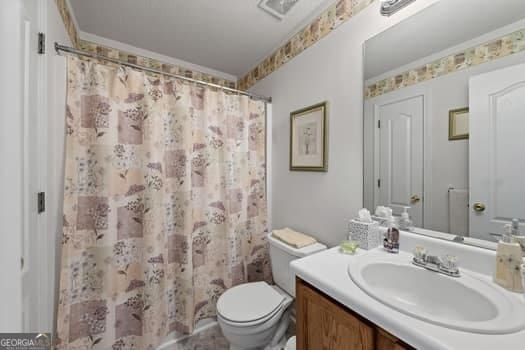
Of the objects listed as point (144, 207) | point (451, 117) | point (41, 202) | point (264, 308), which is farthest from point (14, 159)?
point (451, 117)

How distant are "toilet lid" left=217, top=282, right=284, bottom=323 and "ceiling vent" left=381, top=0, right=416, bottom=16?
1679 mm

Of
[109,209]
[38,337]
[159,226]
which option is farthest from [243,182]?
[38,337]

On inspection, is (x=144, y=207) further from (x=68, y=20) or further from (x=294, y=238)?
(x=68, y=20)

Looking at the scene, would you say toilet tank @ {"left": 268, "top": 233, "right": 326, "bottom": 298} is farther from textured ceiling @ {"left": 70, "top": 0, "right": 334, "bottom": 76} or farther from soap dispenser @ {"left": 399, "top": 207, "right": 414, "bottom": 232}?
textured ceiling @ {"left": 70, "top": 0, "right": 334, "bottom": 76}

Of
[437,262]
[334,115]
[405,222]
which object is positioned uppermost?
[334,115]

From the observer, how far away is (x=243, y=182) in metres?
1.78

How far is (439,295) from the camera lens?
2.53 ft

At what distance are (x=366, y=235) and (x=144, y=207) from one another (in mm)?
1301

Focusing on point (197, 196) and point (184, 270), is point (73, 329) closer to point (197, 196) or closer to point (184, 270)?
point (184, 270)

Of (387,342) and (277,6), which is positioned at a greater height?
(277,6)

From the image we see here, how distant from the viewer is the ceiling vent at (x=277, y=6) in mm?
1299

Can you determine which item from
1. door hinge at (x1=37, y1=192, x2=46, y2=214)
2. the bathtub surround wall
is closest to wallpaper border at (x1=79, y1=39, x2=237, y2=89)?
the bathtub surround wall

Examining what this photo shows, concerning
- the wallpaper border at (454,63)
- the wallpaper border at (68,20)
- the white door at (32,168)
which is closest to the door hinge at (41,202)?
the white door at (32,168)

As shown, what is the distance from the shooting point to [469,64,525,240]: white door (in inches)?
28.8
